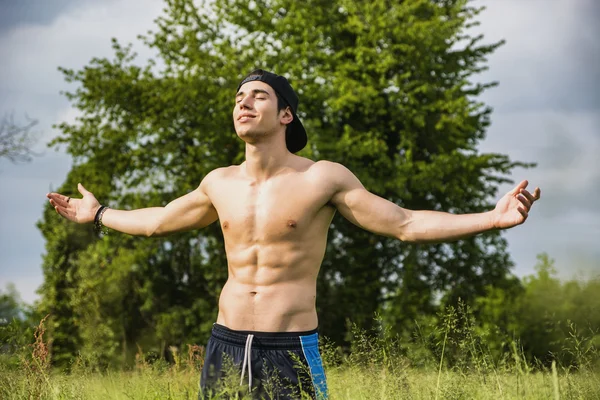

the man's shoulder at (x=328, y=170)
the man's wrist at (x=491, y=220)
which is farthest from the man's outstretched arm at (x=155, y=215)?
the man's wrist at (x=491, y=220)

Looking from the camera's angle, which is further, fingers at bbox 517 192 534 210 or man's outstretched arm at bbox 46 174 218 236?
man's outstretched arm at bbox 46 174 218 236

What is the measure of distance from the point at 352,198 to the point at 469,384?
128 cm

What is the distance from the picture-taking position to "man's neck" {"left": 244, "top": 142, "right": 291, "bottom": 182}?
4.48 m

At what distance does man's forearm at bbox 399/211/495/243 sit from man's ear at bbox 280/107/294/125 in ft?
3.37

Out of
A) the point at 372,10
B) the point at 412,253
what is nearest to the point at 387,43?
the point at 372,10

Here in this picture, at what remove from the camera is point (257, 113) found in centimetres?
446

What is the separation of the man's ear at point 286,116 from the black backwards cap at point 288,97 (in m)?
0.04

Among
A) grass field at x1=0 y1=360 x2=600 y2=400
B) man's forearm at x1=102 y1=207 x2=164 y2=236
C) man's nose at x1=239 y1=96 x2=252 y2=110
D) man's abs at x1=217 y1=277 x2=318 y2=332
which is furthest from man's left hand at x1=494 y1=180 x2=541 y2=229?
man's forearm at x1=102 y1=207 x2=164 y2=236

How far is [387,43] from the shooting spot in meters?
19.0

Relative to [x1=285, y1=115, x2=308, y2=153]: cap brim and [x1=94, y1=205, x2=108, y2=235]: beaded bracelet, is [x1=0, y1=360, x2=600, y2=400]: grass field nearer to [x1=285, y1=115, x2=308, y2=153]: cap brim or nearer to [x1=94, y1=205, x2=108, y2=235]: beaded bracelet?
[x1=94, y1=205, x2=108, y2=235]: beaded bracelet

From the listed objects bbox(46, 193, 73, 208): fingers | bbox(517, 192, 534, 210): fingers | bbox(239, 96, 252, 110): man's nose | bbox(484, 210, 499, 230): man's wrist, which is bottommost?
bbox(484, 210, 499, 230): man's wrist

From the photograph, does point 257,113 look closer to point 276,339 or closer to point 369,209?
point 369,209

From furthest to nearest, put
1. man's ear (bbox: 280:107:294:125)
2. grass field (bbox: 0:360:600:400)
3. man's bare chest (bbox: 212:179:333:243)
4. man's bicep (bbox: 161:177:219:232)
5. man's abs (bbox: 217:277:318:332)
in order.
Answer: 1. man's bicep (bbox: 161:177:219:232)
2. man's ear (bbox: 280:107:294:125)
3. man's bare chest (bbox: 212:179:333:243)
4. man's abs (bbox: 217:277:318:332)
5. grass field (bbox: 0:360:600:400)

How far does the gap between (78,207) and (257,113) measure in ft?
5.84
